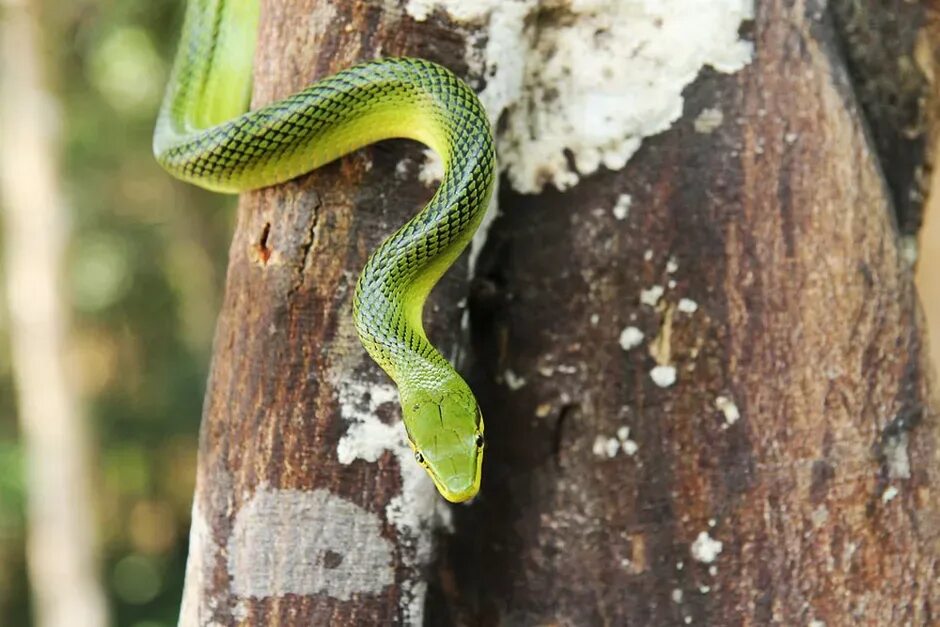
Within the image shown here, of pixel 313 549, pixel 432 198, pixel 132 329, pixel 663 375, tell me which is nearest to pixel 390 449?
pixel 313 549

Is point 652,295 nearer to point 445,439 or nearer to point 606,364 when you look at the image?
point 606,364

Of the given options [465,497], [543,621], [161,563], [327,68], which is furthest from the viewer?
[161,563]

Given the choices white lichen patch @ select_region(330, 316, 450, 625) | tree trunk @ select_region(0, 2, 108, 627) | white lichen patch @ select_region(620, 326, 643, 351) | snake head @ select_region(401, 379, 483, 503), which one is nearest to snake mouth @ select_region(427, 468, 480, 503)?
snake head @ select_region(401, 379, 483, 503)

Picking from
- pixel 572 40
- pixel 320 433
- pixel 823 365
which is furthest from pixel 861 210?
pixel 320 433

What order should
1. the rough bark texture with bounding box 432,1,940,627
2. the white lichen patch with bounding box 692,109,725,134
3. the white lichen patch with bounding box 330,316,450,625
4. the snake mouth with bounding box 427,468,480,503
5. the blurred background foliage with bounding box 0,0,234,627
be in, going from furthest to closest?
the blurred background foliage with bounding box 0,0,234,627
the white lichen patch with bounding box 692,109,725,134
the rough bark texture with bounding box 432,1,940,627
the white lichen patch with bounding box 330,316,450,625
the snake mouth with bounding box 427,468,480,503

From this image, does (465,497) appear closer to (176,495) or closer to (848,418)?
(848,418)

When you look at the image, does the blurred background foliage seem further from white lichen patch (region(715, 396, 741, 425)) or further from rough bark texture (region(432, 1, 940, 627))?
white lichen patch (region(715, 396, 741, 425))
